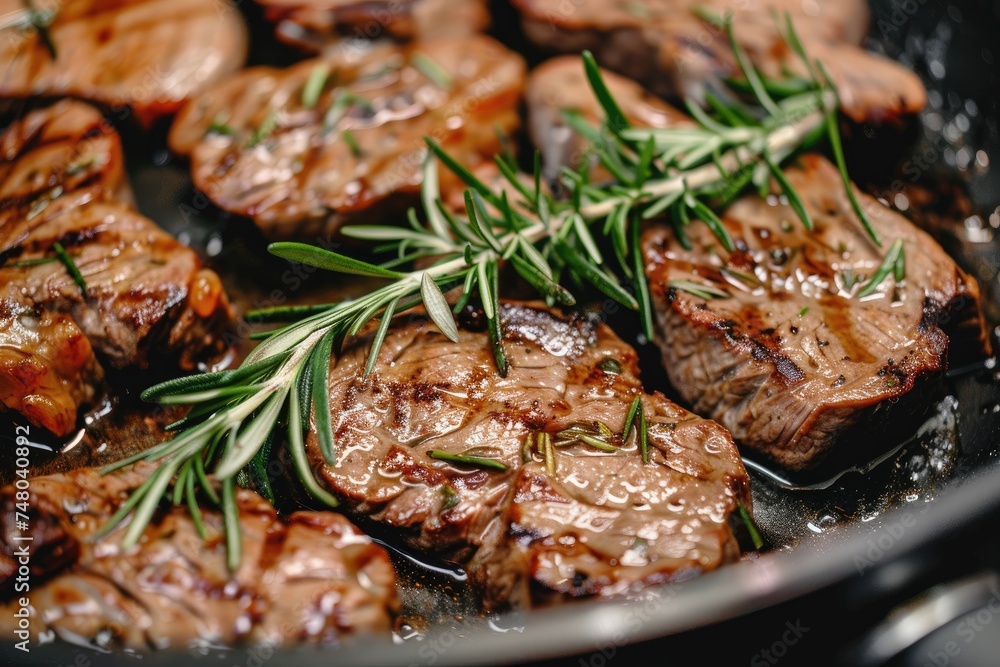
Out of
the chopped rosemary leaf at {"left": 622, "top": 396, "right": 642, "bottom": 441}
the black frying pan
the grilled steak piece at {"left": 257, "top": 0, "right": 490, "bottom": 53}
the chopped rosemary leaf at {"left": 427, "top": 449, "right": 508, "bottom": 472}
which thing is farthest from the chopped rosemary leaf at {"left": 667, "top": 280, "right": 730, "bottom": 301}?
the grilled steak piece at {"left": 257, "top": 0, "right": 490, "bottom": 53}

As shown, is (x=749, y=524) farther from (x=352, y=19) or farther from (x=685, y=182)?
(x=352, y=19)

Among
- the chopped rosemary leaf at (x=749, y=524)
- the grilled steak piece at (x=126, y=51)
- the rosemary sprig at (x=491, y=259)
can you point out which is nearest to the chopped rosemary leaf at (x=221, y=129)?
the rosemary sprig at (x=491, y=259)

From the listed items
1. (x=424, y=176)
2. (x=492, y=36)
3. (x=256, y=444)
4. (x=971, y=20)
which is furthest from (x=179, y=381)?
(x=971, y=20)

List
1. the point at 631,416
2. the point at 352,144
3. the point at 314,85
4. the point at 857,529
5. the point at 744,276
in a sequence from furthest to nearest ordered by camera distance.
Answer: the point at 314,85
the point at 352,144
the point at 744,276
the point at 857,529
the point at 631,416

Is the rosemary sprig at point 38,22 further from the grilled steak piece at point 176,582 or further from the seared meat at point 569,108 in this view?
the grilled steak piece at point 176,582

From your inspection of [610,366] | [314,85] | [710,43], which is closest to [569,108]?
[710,43]
